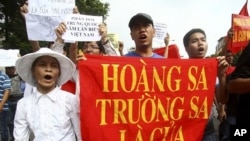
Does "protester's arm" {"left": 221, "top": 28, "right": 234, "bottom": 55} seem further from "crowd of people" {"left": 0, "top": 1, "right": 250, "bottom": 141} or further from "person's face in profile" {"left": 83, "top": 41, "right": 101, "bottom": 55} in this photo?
"person's face in profile" {"left": 83, "top": 41, "right": 101, "bottom": 55}

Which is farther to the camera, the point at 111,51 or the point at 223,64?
the point at 111,51

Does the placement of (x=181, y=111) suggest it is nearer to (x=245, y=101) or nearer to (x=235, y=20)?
(x=245, y=101)

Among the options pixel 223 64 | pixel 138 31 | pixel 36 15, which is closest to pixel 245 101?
pixel 223 64

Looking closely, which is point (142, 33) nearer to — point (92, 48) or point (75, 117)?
point (92, 48)

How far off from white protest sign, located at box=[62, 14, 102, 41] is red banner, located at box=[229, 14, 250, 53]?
77.6 inches

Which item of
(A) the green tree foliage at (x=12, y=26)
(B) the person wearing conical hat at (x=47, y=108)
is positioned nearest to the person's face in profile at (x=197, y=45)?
(B) the person wearing conical hat at (x=47, y=108)

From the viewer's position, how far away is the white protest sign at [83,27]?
4042 mm

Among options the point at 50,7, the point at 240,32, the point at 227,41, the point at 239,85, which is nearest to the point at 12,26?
the point at 240,32

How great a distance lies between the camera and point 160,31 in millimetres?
5930

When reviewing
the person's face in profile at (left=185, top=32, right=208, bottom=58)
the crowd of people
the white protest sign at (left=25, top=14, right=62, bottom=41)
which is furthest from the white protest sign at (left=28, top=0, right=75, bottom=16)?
the person's face in profile at (left=185, top=32, right=208, bottom=58)

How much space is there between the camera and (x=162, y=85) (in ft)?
12.2

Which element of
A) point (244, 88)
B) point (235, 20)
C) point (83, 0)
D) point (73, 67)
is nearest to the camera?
point (244, 88)

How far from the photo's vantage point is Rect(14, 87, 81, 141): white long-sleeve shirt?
322cm

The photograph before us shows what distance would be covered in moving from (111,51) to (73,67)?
0.62 meters
